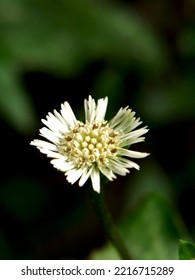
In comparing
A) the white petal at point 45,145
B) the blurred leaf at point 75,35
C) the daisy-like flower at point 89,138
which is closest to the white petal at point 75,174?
the daisy-like flower at point 89,138

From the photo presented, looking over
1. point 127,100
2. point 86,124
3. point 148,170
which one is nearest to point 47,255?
point 148,170

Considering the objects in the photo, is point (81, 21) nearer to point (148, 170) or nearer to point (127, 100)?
point (127, 100)

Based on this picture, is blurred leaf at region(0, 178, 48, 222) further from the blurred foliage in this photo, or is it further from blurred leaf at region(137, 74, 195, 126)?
blurred leaf at region(137, 74, 195, 126)

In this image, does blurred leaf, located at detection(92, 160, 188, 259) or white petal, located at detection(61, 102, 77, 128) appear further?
blurred leaf, located at detection(92, 160, 188, 259)

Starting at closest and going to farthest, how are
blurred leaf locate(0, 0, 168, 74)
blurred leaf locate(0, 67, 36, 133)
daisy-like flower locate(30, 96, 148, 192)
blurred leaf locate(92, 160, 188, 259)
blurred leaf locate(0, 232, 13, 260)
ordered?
daisy-like flower locate(30, 96, 148, 192)
blurred leaf locate(92, 160, 188, 259)
blurred leaf locate(0, 67, 36, 133)
blurred leaf locate(0, 232, 13, 260)
blurred leaf locate(0, 0, 168, 74)

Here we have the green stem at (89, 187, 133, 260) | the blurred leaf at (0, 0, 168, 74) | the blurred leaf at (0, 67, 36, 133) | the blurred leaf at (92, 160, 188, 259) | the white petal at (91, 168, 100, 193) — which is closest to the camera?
the white petal at (91, 168, 100, 193)

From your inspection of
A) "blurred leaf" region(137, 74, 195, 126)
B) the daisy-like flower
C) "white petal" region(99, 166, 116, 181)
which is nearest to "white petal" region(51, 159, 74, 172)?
the daisy-like flower
